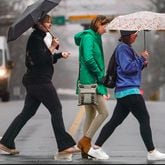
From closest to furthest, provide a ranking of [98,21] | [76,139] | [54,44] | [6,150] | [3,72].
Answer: [54,44] → [98,21] → [6,150] → [76,139] → [3,72]

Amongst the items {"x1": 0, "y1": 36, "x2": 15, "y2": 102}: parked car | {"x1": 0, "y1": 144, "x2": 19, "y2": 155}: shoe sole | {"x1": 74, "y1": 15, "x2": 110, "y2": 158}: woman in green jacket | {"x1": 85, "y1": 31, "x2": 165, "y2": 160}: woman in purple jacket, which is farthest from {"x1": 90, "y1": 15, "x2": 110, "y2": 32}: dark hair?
{"x1": 0, "y1": 36, "x2": 15, "y2": 102}: parked car

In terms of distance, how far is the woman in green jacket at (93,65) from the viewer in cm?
977

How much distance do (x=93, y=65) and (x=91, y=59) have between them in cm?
8

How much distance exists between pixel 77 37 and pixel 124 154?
1.71 m

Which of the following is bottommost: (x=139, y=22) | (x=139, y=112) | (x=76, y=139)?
(x=76, y=139)

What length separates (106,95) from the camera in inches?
394

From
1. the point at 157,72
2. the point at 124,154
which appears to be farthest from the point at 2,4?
the point at 124,154

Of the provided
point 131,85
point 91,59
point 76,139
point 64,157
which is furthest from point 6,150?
point 76,139

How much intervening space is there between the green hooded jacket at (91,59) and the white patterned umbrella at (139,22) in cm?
29

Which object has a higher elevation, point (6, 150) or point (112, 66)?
point (112, 66)

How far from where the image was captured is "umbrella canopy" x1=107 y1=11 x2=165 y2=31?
32.3 feet

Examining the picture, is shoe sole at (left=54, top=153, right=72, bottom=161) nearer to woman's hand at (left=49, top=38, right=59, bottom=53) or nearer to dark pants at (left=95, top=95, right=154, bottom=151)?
dark pants at (left=95, top=95, right=154, bottom=151)

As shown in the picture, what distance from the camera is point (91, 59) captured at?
9695 mm

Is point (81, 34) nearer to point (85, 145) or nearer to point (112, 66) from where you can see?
point (112, 66)
